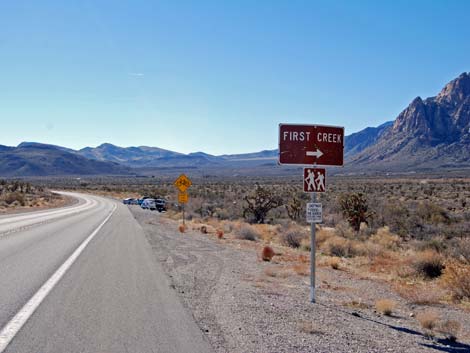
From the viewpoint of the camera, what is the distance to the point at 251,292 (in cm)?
1143

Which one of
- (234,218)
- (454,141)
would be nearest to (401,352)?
(234,218)

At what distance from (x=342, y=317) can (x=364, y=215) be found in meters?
20.8

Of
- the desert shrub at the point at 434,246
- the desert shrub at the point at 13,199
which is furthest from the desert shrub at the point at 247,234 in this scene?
the desert shrub at the point at 13,199

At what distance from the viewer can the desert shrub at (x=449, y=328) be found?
8633mm

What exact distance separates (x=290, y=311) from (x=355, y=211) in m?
20.2

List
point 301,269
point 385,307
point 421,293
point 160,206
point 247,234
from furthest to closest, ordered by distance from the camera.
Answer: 1. point 160,206
2. point 247,234
3. point 301,269
4. point 421,293
5. point 385,307

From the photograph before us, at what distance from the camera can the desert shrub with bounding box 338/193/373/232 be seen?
94.8 ft

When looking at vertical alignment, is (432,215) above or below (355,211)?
below

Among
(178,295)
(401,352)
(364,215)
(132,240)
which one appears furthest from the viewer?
(364,215)

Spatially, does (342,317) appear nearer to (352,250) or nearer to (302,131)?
(302,131)

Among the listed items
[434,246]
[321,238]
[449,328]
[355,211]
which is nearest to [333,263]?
[434,246]

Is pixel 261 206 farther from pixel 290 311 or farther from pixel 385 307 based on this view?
pixel 290 311

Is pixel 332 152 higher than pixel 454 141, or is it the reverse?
pixel 454 141

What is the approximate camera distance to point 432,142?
181 metres
